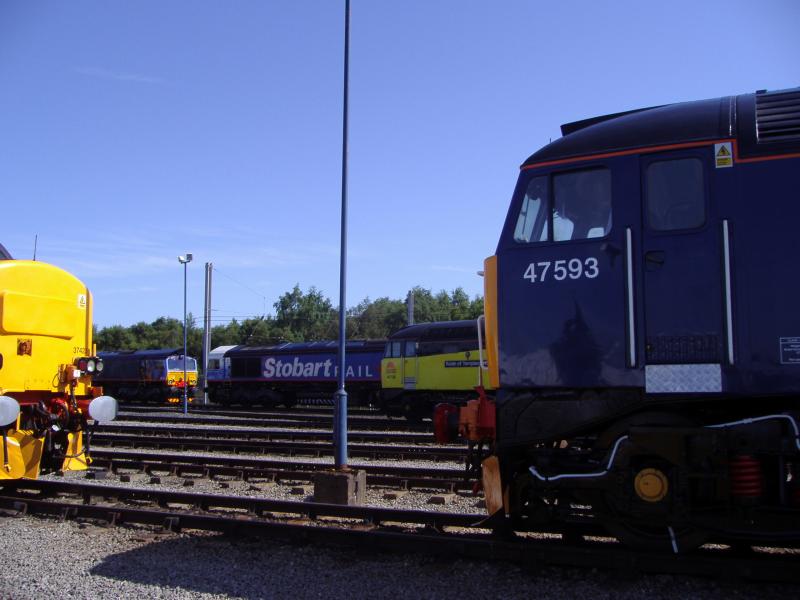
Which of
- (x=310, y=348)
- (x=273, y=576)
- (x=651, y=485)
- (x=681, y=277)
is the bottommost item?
(x=273, y=576)

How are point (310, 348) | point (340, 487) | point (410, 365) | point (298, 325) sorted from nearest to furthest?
point (340, 487) < point (410, 365) < point (310, 348) < point (298, 325)

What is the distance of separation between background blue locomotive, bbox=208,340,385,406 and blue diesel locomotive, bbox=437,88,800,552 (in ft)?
82.1

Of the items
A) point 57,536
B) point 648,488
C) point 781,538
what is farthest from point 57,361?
point 781,538

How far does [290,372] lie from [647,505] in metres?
30.5

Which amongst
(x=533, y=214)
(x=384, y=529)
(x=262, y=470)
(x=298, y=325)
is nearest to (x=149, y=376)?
(x=262, y=470)

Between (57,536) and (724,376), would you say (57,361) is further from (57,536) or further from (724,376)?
(724,376)

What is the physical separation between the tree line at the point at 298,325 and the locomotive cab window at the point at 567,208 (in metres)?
72.0

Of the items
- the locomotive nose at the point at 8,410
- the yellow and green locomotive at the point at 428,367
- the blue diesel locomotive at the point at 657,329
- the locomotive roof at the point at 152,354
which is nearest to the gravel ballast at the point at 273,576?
the blue diesel locomotive at the point at 657,329

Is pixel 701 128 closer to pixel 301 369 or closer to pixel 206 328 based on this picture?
pixel 301 369

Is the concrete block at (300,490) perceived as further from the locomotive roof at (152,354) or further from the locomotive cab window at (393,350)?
the locomotive roof at (152,354)

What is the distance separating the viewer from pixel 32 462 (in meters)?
8.77

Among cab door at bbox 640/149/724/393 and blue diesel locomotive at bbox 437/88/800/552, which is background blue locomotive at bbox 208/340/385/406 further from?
cab door at bbox 640/149/724/393

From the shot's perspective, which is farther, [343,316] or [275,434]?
[275,434]

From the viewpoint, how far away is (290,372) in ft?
114
